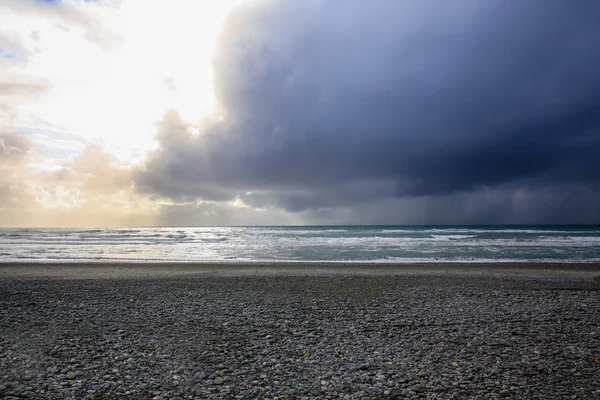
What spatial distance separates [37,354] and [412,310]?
360 inches

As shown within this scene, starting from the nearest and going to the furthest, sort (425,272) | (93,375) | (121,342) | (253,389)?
(253,389) < (93,375) < (121,342) < (425,272)

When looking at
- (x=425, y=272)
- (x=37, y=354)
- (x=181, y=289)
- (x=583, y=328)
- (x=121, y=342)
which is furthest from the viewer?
(x=425, y=272)

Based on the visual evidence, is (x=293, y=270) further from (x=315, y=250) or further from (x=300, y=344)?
(x=315, y=250)

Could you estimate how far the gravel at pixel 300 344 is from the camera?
5.65 meters

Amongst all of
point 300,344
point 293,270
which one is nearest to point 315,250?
point 293,270

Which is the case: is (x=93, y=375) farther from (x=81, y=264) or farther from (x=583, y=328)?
(x=81, y=264)

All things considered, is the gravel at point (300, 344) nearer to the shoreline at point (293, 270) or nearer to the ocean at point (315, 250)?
the shoreline at point (293, 270)

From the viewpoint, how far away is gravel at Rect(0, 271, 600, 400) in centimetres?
565

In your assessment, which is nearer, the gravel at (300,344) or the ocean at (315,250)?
the gravel at (300,344)

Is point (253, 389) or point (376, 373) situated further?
point (376, 373)

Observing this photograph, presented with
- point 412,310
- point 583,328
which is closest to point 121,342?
point 412,310

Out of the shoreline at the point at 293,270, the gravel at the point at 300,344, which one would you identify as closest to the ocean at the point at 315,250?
the shoreline at the point at 293,270

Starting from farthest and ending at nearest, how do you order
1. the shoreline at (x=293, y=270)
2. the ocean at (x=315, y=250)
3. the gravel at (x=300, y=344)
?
the ocean at (x=315, y=250)
the shoreline at (x=293, y=270)
the gravel at (x=300, y=344)

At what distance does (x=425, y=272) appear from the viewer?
19203mm
